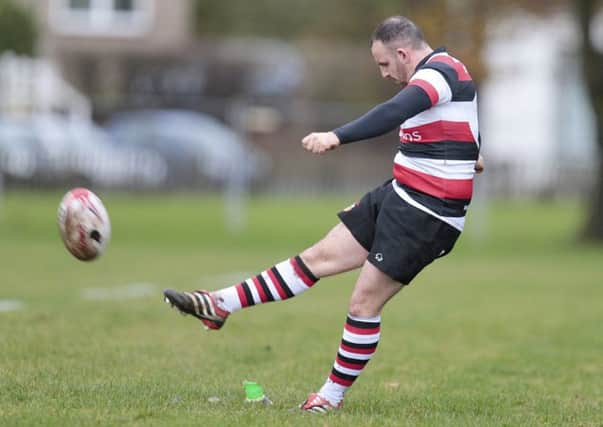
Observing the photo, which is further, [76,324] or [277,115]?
[277,115]

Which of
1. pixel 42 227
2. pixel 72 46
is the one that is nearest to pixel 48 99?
pixel 42 227

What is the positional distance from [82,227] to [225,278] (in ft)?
27.1

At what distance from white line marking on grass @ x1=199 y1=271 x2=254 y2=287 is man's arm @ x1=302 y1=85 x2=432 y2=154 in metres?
8.17

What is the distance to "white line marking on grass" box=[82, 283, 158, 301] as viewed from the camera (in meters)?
12.3

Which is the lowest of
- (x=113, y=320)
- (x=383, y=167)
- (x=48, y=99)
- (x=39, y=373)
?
(x=383, y=167)

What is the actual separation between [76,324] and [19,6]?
12.7 metres

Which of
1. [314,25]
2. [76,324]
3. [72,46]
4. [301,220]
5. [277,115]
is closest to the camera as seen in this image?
[76,324]

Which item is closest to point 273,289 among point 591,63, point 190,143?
point 591,63

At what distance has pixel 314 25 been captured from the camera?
5297cm

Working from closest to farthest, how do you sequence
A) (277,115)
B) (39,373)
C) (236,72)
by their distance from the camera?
1. (39,373)
2. (277,115)
3. (236,72)

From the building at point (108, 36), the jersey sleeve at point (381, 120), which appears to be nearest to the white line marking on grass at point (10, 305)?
the jersey sleeve at point (381, 120)

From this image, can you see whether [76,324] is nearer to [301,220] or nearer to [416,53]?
[416,53]

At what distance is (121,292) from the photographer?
508 inches

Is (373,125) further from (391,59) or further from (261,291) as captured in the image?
(261,291)
